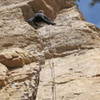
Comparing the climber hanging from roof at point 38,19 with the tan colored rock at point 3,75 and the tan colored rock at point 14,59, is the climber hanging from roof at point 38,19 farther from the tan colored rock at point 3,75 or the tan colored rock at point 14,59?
the tan colored rock at point 3,75

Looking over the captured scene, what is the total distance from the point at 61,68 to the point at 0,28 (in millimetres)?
3810

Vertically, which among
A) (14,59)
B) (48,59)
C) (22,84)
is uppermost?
(48,59)

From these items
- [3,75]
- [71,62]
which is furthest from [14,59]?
[71,62]

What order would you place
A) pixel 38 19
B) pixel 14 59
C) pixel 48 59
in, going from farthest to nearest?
1. pixel 38 19
2. pixel 48 59
3. pixel 14 59

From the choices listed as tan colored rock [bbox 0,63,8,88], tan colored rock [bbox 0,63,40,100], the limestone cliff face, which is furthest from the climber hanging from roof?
tan colored rock [bbox 0,63,8,88]

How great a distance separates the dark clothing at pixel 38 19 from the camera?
12.3 metres

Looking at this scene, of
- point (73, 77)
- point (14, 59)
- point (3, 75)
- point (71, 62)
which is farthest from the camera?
point (14, 59)

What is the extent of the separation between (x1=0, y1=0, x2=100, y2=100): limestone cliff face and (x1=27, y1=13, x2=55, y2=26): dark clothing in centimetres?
34

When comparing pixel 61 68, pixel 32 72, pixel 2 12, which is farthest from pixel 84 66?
pixel 2 12

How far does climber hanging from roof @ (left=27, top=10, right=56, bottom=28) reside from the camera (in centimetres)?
1227

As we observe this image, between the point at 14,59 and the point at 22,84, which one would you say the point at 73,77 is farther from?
the point at 14,59

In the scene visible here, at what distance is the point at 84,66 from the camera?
8234 mm

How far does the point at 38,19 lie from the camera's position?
12.8 meters

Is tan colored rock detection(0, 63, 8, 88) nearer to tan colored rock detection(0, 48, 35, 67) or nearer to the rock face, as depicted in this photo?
tan colored rock detection(0, 48, 35, 67)
